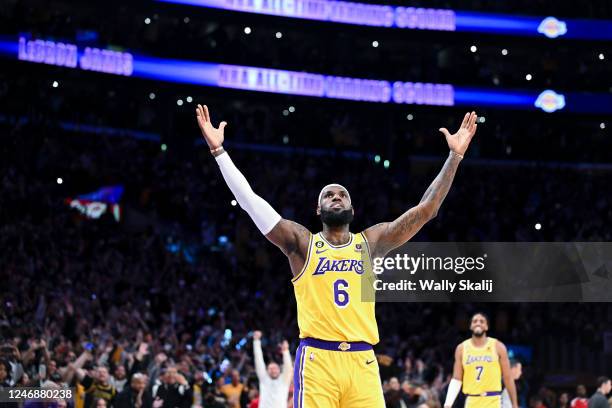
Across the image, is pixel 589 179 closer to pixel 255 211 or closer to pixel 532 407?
pixel 532 407

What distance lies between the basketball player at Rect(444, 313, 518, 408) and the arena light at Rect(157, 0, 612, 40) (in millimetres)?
21127

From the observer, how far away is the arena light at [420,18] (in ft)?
107

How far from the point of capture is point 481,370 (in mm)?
13203

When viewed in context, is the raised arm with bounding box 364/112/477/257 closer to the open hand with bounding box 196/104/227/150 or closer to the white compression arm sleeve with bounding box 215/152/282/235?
the white compression arm sleeve with bounding box 215/152/282/235

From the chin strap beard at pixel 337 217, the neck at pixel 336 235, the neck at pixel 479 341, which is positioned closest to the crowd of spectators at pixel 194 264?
the neck at pixel 479 341

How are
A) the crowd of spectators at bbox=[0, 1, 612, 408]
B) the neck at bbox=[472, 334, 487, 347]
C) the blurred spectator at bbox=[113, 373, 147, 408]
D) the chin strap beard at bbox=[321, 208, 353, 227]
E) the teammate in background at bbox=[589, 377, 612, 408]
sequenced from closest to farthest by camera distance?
the chin strap beard at bbox=[321, 208, 353, 227], the neck at bbox=[472, 334, 487, 347], the teammate in background at bbox=[589, 377, 612, 408], the blurred spectator at bbox=[113, 373, 147, 408], the crowd of spectators at bbox=[0, 1, 612, 408]

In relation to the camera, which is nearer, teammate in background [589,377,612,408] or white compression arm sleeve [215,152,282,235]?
white compression arm sleeve [215,152,282,235]

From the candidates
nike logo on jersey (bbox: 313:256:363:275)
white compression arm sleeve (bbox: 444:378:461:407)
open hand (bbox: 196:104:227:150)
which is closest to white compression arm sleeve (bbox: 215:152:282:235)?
open hand (bbox: 196:104:227:150)

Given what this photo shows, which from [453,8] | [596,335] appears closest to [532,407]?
[596,335]

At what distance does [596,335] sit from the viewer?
27.6 m

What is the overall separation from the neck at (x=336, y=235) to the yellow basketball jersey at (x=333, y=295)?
46 millimetres

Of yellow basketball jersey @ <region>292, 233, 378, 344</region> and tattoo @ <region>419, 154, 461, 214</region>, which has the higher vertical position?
tattoo @ <region>419, 154, 461, 214</region>

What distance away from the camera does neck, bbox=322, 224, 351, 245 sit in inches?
273

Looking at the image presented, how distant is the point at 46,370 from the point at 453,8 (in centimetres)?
2633
